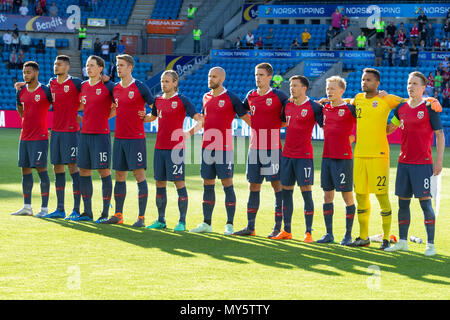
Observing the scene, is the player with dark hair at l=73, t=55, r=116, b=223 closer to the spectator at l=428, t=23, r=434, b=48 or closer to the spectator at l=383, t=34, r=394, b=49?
the spectator at l=383, t=34, r=394, b=49

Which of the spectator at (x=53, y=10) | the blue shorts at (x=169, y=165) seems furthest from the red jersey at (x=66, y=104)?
the spectator at (x=53, y=10)

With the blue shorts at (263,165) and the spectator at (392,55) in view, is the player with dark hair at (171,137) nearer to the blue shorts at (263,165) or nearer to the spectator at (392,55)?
the blue shorts at (263,165)

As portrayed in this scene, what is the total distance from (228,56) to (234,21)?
323cm

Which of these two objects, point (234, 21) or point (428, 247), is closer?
point (428, 247)

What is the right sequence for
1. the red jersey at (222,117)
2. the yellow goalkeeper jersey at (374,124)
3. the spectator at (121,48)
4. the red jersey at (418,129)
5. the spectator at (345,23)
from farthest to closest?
the spectator at (121,48), the spectator at (345,23), the red jersey at (222,117), the yellow goalkeeper jersey at (374,124), the red jersey at (418,129)

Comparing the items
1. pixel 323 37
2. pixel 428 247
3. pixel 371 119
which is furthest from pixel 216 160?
pixel 323 37

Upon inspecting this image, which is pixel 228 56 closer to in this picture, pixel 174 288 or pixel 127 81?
pixel 127 81

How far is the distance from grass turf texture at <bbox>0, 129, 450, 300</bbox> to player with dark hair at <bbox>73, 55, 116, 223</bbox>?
81cm

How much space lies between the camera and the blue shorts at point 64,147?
10.2 m

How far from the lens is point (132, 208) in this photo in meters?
11.5

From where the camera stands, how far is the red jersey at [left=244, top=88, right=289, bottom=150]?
9109mm

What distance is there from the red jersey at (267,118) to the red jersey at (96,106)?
2103mm

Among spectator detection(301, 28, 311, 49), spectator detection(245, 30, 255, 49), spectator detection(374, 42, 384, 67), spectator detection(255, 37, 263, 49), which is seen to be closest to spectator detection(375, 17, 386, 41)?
spectator detection(374, 42, 384, 67)
